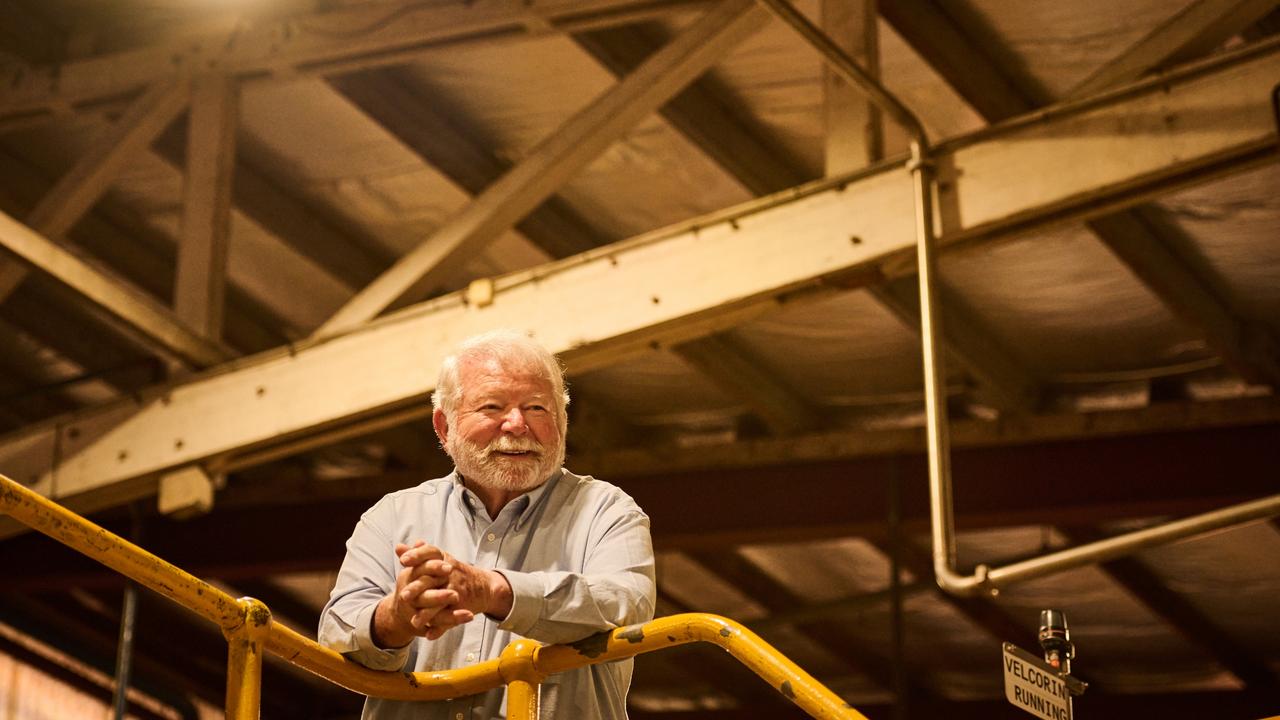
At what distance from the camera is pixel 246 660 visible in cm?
266

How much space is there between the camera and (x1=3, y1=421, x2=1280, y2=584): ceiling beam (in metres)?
6.99

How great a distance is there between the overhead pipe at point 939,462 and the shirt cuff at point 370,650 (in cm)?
152

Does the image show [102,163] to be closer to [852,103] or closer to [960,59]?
[852,103]

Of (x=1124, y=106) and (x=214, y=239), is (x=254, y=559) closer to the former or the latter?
(x=214, y=239)

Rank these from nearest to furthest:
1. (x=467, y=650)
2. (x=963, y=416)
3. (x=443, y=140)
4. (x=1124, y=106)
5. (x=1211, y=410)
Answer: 1. (x=467, y=650)
2. (x=1124, y=106)
3. (x=443, y=140)
4. (x=1211, y=410)
5. (x=963, y=416)

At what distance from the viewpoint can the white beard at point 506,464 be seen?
118 inches

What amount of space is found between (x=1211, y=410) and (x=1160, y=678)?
134 inches

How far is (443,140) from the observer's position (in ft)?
20.7

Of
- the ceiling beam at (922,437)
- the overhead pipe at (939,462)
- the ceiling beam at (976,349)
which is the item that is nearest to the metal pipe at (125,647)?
the ceiling beam at (922,437)

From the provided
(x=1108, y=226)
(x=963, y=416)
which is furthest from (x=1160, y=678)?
(x=1108, y=226)

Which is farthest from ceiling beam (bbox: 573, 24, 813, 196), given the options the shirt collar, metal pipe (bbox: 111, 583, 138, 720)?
the shirt collar

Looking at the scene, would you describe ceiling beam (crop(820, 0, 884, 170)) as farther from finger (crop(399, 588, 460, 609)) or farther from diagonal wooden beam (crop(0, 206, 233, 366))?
finger (crop(399, 588, 460, 609))

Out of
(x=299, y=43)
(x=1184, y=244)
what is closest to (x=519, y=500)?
(x=299, y=43)

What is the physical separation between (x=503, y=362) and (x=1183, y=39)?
7.98ft
